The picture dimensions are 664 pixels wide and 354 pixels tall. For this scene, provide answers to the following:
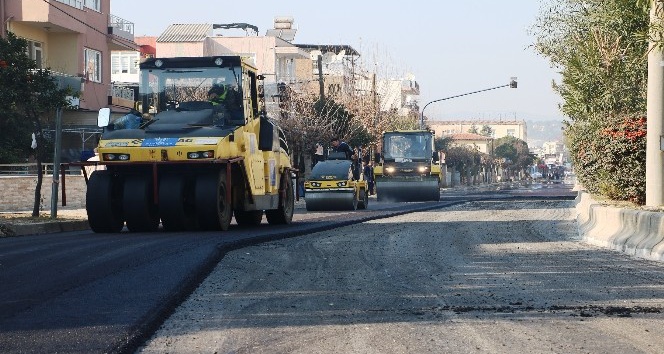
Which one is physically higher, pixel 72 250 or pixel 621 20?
pixel 621 20

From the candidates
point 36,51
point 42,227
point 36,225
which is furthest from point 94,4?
point 36,225

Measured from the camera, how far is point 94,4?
170 feet

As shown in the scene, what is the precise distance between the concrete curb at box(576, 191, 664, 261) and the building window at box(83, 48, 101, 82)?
3310 centimetres

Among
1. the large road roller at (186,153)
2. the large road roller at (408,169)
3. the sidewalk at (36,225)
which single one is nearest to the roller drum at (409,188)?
the large road roller at (408,169)

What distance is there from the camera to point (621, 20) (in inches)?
1014

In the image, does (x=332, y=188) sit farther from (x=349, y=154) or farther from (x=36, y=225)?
(x=36, y=225)

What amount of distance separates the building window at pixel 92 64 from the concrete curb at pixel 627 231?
109 ft

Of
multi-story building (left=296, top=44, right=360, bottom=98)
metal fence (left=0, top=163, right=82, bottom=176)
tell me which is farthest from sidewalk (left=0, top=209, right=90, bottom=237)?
multi-story building (left=296, top=44, right=360, bottom=98)

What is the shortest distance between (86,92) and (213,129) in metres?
29.8

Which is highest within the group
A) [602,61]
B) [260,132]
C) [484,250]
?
[602,61]

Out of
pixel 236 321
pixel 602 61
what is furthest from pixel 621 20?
pixel 236 321

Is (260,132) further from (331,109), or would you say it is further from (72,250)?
(331,109)

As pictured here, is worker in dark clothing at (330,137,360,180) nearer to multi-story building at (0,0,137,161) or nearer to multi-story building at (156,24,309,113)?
multi-story building at (0,0,137,161)

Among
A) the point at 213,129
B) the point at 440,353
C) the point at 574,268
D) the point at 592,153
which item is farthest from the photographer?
the point at 592,153
